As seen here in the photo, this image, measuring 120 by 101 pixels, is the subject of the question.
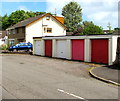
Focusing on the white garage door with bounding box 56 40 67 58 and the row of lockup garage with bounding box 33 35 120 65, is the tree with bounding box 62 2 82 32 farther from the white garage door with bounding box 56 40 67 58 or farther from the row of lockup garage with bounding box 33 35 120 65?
the white garage door with bounding box 56 40 67 58

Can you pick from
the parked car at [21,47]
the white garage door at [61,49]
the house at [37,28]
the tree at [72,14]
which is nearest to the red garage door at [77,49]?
the white garage door at [61,49]

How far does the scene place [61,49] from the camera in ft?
75.8

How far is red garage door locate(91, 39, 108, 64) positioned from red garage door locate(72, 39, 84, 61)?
57.4 inches

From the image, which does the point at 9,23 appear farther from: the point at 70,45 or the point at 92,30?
the point at 70,45

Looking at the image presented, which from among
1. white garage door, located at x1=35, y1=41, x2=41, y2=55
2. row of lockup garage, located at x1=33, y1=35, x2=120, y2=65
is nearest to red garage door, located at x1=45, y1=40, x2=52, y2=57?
row of lockup garage, located at x1=33, y1=35, x2=120, y2=65

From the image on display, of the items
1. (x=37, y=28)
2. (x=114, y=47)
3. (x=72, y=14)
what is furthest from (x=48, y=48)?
(x=72, y=14)

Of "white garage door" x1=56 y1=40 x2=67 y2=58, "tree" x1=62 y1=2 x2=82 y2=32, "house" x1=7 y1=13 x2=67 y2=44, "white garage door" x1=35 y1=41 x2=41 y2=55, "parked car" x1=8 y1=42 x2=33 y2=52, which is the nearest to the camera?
"white garage door" x1=56 y1=40 x2=67 y2=58

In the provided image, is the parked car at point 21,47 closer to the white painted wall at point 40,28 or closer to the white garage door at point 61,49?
the white painted wall at point 40,28

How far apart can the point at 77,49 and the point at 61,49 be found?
304 centimetres

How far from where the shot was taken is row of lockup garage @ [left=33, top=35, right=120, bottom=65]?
55.5 feet

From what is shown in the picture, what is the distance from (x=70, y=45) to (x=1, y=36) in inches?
1958

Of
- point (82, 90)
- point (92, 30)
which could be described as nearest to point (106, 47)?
point (82, 90)

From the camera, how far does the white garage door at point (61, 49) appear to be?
2258 centimetres

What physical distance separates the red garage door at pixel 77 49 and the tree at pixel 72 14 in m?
48.3
